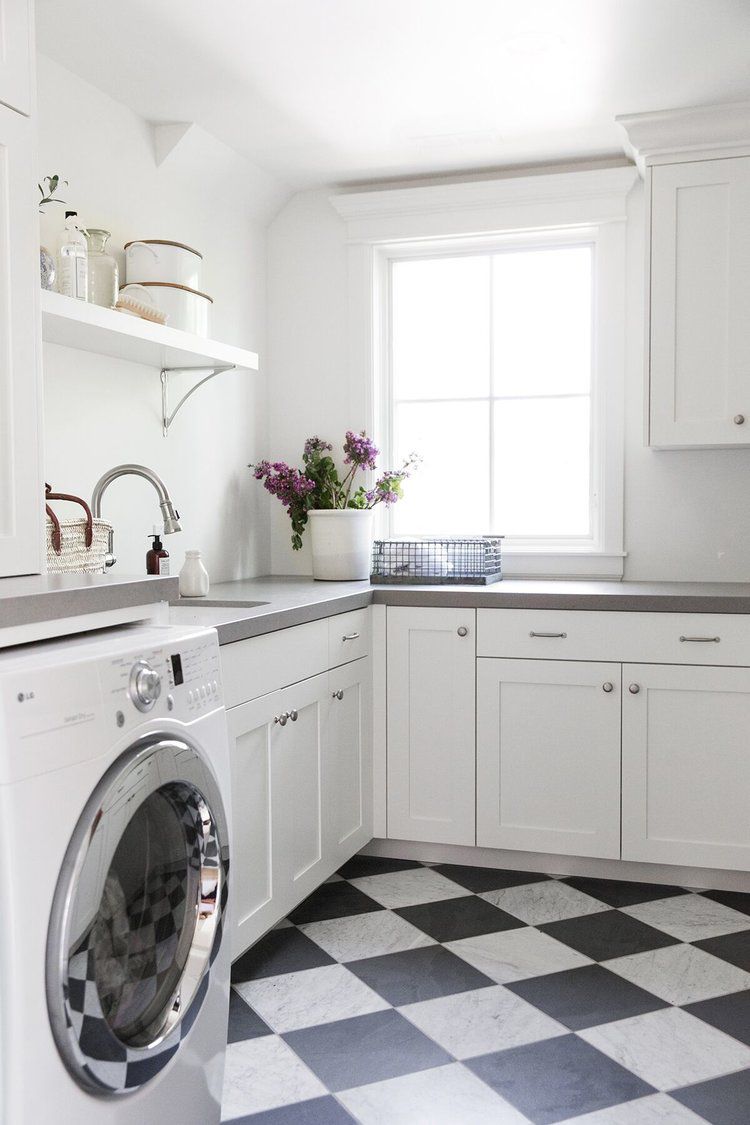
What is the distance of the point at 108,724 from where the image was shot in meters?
1.33

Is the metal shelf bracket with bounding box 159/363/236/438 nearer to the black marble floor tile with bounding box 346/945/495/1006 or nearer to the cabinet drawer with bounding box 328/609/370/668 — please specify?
the cabinet drawer with bounding box 328/609/370/668

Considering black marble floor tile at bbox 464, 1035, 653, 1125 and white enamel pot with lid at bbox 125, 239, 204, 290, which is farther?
white enamel pot with lid at bbox 125, 239, 204, 290

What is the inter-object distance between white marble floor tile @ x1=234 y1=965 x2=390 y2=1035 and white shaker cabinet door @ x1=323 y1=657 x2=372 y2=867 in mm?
403

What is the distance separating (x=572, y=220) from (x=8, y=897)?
114 inches

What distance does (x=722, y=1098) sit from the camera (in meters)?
1.82

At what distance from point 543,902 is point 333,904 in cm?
58

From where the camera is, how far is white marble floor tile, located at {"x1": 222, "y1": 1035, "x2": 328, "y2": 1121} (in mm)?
1824

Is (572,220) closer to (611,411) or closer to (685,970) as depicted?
(611,411)

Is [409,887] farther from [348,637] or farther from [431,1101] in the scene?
[431,1101]

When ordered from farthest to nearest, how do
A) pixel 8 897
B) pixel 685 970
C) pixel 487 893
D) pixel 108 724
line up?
pixel 487 893 < pixel 685 970 < pixel 108 724 < pixel 8 897

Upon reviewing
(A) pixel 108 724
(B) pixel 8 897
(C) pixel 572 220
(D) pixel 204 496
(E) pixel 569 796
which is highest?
(C) pixel 572 220

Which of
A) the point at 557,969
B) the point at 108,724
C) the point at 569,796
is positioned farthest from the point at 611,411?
the point at 108,724

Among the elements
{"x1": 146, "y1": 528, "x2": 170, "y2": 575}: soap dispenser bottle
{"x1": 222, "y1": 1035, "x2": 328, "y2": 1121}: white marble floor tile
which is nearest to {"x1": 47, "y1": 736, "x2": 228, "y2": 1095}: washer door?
{"x1": 222, "y1": 1035, "x2": 328, "y2": 1121}: white marble floor tile

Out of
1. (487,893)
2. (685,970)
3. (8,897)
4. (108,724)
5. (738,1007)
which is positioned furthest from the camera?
(487,893)
